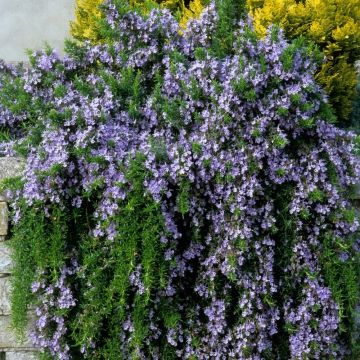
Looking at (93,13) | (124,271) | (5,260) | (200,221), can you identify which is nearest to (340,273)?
(200,221)

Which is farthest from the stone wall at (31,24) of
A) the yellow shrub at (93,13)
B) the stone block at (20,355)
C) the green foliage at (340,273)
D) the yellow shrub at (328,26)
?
the green foliage at (340,273)

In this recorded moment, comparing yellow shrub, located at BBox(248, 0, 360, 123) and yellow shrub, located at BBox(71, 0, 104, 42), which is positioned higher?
yellow shrub, located at BBox(71, 0, 104, 42)

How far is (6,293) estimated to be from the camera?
3111 mm

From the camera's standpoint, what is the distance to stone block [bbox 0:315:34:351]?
123 inches

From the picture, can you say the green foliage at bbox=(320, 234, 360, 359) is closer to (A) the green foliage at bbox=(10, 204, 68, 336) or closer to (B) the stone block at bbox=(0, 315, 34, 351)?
(A) the green foliage at bbox=(10, 204, 68, 336)

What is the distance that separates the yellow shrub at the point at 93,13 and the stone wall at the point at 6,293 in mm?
1397

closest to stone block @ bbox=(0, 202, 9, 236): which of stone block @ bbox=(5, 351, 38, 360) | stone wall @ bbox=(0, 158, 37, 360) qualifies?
stone wall @ bbox=(0, 158, 37, 360)

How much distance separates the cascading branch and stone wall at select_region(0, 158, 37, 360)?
4.1 inches

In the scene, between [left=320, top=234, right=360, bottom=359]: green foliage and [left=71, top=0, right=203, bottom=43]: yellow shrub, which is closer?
[left=320, top=234, right=360, bottom=359]: green foliage

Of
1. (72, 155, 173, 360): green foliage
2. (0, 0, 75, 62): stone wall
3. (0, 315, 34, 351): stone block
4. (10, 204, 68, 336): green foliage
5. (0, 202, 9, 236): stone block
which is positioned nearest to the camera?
(72, 155, 173, 360): green foliage

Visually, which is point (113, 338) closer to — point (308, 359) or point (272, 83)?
point (308, 359)

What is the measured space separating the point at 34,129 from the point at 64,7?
3060 mm

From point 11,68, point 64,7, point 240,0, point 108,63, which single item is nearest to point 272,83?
point 240,0

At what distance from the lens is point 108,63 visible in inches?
132
